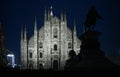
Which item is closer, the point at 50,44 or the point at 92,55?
the point at 92,55

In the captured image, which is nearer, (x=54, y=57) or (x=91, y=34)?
(x=91, y=34)

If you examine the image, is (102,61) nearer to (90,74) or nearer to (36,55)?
(90,74)

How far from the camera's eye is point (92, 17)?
29.6m

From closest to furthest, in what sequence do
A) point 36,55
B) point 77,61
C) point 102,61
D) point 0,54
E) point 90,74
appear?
point 90,74
point 102,61
point 77,61
point 0,54
point 36,55

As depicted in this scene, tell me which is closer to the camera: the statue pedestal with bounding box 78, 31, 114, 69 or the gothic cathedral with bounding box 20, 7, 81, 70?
the statue pedestal with bounding box 78, 31, 114, 69

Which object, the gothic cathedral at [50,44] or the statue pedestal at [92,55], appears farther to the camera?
the gothic cathedral at [50,44]

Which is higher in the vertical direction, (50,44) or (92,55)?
(50,44)

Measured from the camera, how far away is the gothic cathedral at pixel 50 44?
69125mm

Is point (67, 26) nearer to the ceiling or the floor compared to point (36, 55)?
nearer to the ceiling

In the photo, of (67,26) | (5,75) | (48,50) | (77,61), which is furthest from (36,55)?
→ (5,75)

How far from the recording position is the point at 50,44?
69.9 meters

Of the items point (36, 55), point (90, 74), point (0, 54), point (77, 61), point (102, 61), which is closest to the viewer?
point (90, 74)

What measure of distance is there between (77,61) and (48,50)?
40.6 m

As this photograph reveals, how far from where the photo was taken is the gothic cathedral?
69.1 meters
